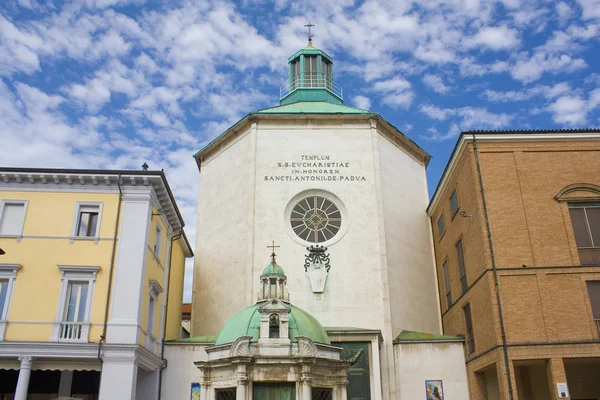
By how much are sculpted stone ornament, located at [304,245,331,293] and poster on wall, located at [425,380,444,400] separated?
7108 mm

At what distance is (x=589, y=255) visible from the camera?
2462 cm

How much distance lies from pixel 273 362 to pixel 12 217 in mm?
14178

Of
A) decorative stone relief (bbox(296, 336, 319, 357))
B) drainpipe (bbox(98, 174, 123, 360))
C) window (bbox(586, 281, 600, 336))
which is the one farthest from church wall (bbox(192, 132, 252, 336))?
window (bbox(586, 281, 600, 336))

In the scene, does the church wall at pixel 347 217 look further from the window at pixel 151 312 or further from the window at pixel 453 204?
the window at pixel 151 312

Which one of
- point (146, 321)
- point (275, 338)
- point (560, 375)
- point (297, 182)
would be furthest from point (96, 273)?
point (560, 375)

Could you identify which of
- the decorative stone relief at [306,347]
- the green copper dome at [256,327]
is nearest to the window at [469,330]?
the green copper dome at [256,327]

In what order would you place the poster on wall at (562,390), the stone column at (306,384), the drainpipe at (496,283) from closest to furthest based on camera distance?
1. the stone column at (306,384)
2. the poster on wall at (562,390)
3. the drainpipe at (496,283)

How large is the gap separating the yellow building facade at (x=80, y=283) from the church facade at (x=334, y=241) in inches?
201

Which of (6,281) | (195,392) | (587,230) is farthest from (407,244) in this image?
(6,281)

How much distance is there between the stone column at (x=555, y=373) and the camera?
2239 centimetres

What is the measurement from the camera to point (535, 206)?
25375 mm

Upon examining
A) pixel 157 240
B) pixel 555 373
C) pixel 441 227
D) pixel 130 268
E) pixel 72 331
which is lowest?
pixel 555 373

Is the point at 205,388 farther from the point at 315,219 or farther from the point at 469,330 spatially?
the point at 315,219

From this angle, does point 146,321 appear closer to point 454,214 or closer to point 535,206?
point 454,214
